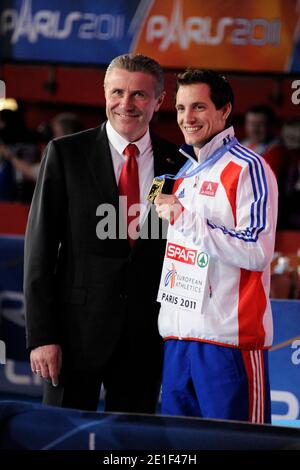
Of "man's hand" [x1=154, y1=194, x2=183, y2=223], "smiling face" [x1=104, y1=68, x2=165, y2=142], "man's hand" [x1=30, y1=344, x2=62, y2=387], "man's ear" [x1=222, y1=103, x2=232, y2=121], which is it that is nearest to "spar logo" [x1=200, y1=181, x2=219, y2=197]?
"man's hand" [x1=154, y1=194, x2=183, y2=223]

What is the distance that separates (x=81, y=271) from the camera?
10.1 feet

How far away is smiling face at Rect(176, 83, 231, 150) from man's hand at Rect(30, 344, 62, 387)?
31.0 inches

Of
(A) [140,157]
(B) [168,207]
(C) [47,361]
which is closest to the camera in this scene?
(B) [168,207]

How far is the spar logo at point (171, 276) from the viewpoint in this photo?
297 cm

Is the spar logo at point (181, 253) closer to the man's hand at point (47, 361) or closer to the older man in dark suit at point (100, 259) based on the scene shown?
the older man in dark suit at point (100, 259)

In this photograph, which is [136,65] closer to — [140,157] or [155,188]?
[140,157]

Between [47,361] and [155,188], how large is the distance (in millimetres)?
653

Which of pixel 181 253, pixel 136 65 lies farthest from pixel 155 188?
pixel 136 65

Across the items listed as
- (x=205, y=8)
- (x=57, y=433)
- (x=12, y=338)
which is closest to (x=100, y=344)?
(x=57, y=433)

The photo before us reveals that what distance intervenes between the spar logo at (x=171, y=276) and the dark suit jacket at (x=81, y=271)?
5.9 inches

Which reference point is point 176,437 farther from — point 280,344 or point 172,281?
point 280,344

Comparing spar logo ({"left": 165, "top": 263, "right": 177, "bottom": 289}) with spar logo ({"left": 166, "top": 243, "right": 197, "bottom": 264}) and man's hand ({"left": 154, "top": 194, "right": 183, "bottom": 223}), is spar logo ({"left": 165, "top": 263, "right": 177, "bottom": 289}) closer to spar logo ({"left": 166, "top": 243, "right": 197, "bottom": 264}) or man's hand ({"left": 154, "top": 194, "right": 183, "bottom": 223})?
spar logo ({"left": 166, "top": 243, "right": 197, "bottom": 264})

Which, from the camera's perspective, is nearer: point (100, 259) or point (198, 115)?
point (198, 115)

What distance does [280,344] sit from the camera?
4.08m
